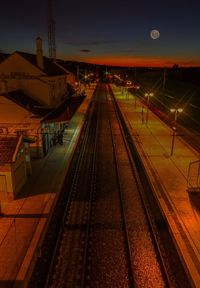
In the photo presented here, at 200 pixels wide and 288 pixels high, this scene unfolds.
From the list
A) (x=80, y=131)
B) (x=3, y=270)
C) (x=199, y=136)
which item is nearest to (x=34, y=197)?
(x=3, y=270)

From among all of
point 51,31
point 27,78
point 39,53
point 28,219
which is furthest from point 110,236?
point 51,31

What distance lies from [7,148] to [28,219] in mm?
5574

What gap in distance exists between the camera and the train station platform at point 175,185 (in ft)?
41.4

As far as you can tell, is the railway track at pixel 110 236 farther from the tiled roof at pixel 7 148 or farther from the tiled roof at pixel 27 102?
the tiled roof at pixel 27 102

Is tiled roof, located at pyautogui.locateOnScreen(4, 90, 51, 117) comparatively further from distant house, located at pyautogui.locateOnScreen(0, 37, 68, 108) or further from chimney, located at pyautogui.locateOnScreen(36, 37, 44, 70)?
chimney, located at pyautogui.locateOnScreen(36, 37, 44, 70)

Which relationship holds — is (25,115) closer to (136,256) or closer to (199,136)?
(136,256)

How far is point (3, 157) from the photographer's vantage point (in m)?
17.8

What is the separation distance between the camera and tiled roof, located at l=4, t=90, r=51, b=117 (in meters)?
23.8

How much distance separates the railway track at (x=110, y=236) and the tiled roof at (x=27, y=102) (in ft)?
19.8

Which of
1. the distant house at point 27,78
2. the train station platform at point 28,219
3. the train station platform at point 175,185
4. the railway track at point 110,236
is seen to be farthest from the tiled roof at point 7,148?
the distant house at point 27,78

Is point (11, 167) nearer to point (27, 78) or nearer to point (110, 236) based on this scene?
point (110, 236)

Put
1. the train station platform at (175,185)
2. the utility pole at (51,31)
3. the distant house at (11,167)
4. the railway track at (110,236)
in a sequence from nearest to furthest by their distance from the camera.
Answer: the railway track at (110,236) < the train station platform at (175,185) < the distant house at (11,167) < the utility pole at (51,31)

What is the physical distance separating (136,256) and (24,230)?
5.65m

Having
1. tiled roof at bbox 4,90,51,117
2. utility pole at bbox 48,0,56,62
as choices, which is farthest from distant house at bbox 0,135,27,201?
utility pole at bbox 48,0,56,62
